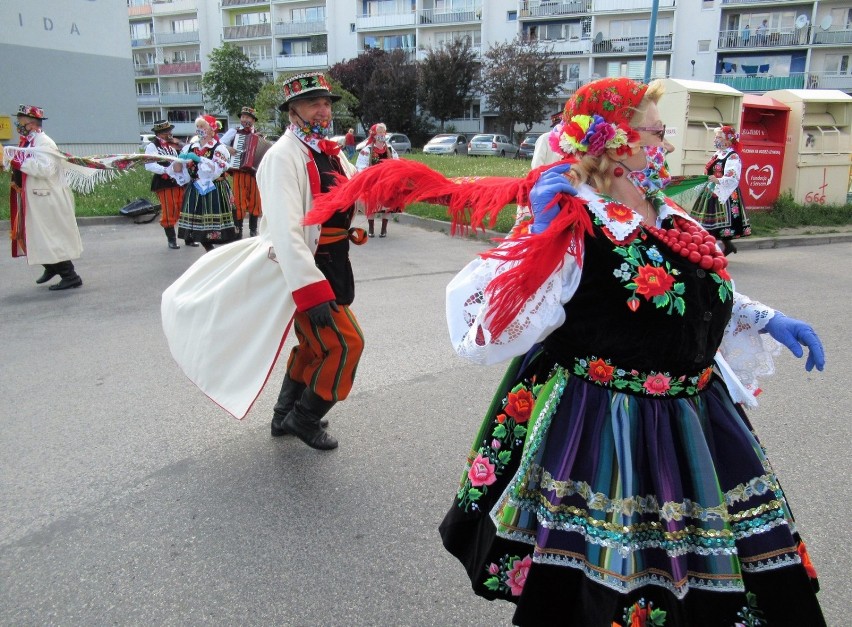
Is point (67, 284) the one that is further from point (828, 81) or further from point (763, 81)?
point (828, 81)

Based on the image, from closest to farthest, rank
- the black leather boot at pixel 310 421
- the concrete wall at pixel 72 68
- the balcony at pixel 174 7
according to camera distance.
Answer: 1. the black leather boot at pixel 310 421
2. the concrete wall at pixel 72 68
3. the balcony at pixel 174 7

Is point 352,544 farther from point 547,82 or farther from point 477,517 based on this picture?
point 547,82

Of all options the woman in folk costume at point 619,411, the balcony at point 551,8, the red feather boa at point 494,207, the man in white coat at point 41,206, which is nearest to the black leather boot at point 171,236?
the man in white coat at point 41,206

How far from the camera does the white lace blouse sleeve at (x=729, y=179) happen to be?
8602 millimetres

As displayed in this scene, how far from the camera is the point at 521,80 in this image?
140 ft

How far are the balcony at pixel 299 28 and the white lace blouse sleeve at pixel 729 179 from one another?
53.5 metres

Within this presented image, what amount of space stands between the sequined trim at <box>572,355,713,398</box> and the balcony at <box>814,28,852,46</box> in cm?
4880

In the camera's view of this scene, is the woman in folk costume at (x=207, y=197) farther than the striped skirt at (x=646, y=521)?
Yes

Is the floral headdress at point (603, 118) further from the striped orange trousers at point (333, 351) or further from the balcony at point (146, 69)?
the balcony at point (146, 69)

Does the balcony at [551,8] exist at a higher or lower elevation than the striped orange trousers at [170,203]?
higher

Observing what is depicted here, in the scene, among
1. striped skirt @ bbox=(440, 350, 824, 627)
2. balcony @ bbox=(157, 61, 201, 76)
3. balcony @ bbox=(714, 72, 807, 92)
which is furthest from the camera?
balcony @ bbox=(157, 61, 201, 76)

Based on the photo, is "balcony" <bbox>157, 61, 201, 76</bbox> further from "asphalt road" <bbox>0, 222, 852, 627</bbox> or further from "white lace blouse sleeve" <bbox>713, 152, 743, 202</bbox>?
"asphalt road" <bbox>0, 222, 852, 627</bbox>

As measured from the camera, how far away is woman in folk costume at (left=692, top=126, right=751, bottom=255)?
341 inches

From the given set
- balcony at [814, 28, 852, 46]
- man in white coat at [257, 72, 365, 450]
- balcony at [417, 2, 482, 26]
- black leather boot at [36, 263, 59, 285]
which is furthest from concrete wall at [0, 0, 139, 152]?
balcony at [814, 28, 852, 46]
